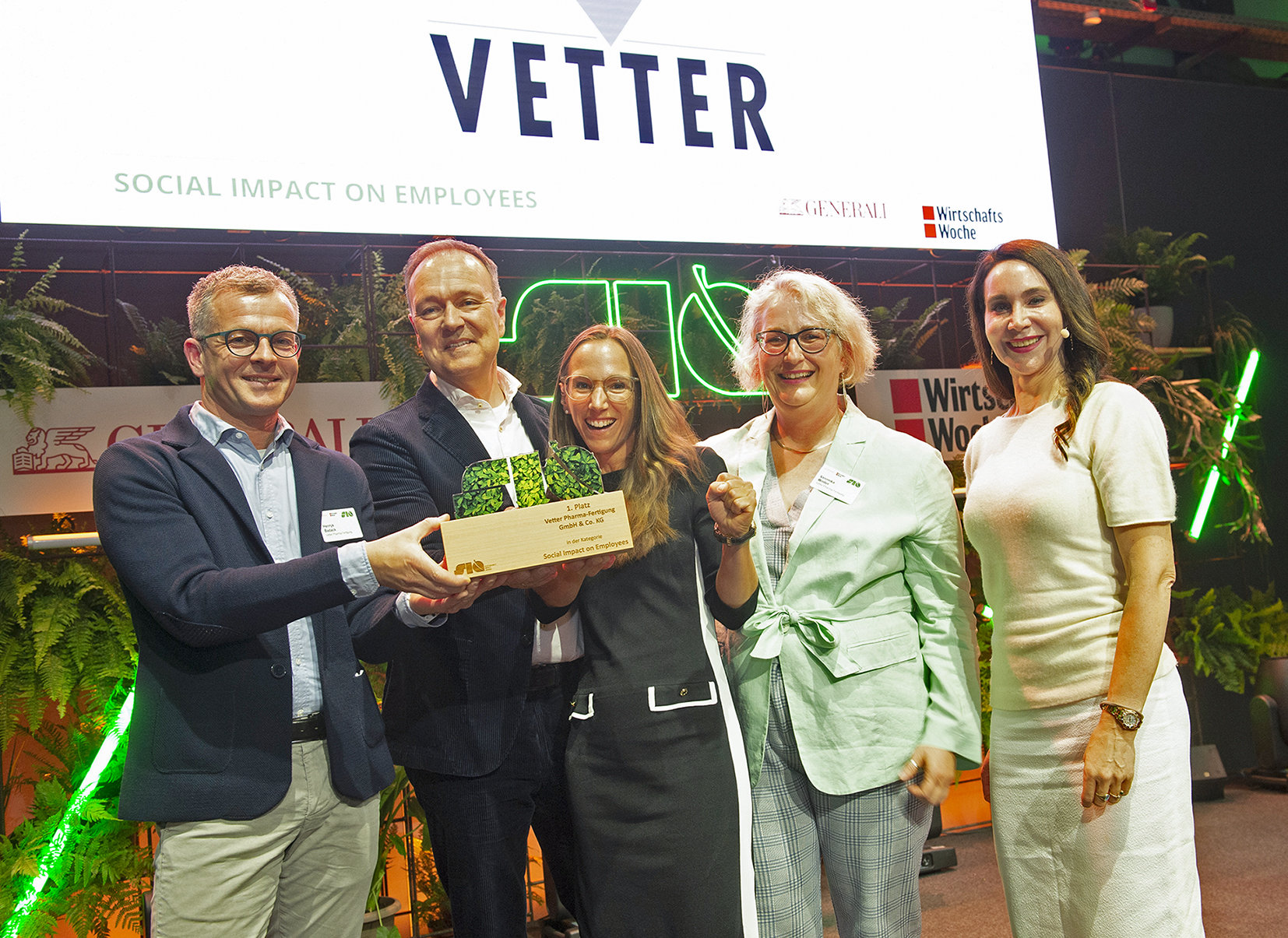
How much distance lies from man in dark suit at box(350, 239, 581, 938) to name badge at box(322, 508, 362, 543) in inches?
2.4

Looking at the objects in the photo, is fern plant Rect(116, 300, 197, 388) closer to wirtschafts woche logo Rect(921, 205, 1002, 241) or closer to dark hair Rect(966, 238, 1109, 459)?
wirtschafts woche logo Rect(921, 205, 1002, 241)

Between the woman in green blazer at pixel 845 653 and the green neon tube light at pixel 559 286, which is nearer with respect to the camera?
the woman in green blazer at pixel 845 653

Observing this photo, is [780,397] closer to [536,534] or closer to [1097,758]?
[536,534]

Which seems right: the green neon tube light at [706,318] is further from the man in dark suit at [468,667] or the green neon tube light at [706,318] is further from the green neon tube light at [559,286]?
the man in dark suit at [468,667]

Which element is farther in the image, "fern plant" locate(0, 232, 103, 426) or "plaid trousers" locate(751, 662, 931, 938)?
"fern plant" locate(0, 232, 103, 426)

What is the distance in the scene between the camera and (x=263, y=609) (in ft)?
5.36

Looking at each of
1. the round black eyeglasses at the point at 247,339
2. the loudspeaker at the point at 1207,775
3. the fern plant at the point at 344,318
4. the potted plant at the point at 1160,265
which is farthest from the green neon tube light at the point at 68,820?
the potted plant at the point at 1160,265

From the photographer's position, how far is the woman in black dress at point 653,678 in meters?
1.73

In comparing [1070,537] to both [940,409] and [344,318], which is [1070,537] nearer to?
[344,318]

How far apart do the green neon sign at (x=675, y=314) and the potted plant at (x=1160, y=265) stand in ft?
8.70

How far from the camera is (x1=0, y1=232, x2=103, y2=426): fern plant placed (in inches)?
141

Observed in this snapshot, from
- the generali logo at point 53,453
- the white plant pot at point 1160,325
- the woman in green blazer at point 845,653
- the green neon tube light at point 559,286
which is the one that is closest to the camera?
the woman in green blazer at point 845,653

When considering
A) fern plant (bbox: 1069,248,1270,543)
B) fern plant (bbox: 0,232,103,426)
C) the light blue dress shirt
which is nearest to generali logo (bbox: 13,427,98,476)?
fern plant (bbox: 0,232,103,426)

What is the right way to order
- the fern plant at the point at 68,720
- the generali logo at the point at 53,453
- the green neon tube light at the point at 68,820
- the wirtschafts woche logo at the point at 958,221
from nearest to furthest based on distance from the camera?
the green neon tube light at the point at 68,820 → the fern plant at the point at 68,720 → the generali logo at the point at 53,453 → the wirtschafts woche logo at the point at 958,221
